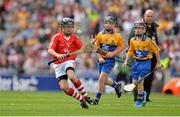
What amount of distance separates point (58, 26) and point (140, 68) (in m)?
15.2

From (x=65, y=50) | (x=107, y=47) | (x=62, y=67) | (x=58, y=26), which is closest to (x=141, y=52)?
(x=107, y=47)

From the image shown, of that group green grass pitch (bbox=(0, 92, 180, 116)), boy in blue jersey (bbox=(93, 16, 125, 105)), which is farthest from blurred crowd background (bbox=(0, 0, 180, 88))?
green grass pitch (bbox=(0, 92, 180, 116))

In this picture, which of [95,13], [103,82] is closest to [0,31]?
[95,13]

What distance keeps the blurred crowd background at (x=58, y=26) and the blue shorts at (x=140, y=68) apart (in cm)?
1121

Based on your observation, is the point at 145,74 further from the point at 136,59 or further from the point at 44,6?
the point at 44,6

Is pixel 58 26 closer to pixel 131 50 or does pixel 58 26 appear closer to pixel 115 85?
pixel 115 85

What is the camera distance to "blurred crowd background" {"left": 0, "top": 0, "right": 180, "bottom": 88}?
32.8 m

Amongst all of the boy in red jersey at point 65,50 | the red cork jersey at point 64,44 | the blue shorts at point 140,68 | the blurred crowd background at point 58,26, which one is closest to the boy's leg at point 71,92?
the boy in red jersey at point 65,50

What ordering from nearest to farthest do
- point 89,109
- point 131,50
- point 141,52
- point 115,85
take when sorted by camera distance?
point 89,109, point 141,52, point 131,50, point 115,85

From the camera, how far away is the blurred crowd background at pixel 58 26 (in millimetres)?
32812

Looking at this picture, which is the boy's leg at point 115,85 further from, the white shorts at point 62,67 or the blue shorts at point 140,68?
the white shorts at point 62,67

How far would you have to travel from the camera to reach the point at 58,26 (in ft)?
115

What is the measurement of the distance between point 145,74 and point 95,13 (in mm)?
15727

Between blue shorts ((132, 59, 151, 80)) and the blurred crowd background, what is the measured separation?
11.2 metres
